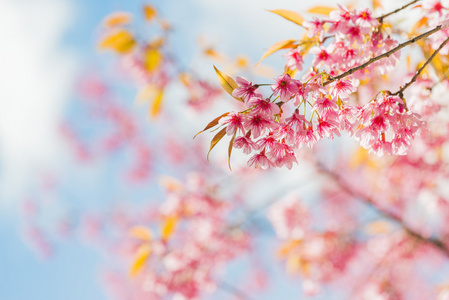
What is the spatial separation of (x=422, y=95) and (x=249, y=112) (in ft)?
2.69

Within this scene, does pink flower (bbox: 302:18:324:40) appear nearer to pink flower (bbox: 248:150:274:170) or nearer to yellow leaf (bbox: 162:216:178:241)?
pink flower (bbox: 248:150:274:170)

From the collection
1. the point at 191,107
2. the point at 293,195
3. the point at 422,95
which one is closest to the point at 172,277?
the point at 191,107

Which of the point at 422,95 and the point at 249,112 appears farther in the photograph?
the point at 422,95

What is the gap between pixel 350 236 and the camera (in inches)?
135

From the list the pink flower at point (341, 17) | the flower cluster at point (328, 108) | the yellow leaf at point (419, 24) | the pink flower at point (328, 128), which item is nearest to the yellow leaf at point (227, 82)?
the flower cluster at point (328, 108)

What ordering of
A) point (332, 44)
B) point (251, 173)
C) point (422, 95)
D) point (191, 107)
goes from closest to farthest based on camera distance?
1. point (332, 44)
2. point (422, 95)
3. point (191, 107)
4. point (251, 173)

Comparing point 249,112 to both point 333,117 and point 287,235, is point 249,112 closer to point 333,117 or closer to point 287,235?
point 333,117

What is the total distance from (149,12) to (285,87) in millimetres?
1754

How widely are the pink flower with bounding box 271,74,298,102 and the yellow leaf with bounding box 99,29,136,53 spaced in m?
1.55

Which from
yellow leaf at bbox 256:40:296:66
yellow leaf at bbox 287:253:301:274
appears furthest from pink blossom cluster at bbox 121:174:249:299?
yellow leaf at bbox 256:40:296:66

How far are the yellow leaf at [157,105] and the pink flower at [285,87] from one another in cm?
154

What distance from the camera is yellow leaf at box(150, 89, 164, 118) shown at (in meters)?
2.40

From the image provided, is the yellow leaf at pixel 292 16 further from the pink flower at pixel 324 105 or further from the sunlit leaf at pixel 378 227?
the sunlit leaf at pixel 378 227

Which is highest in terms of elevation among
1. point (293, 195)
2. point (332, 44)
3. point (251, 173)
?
point (251, 173)
